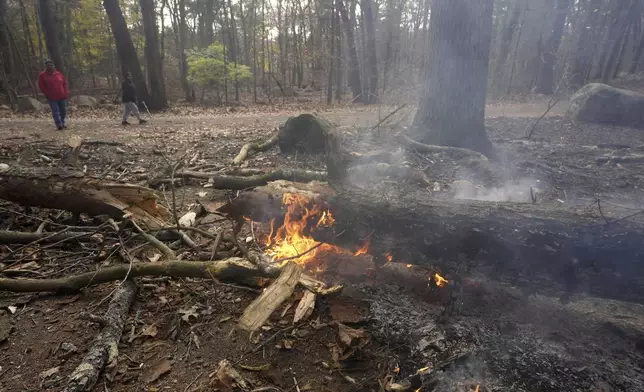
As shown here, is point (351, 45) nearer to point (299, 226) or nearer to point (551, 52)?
point (551, 52)

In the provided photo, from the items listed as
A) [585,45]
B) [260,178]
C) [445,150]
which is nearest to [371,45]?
[445,150]

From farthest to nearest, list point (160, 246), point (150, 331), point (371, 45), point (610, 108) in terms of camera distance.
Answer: point (371, 45), point (610, 108), point (160, 246), point (150, 331)

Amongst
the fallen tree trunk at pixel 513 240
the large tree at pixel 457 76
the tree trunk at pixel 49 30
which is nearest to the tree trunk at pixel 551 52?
the large tree at pixel 457 76

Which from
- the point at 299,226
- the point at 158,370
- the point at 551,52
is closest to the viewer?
the point at 158,370

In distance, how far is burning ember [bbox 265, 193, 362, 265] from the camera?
3.98 metres

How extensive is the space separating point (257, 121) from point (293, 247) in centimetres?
1106

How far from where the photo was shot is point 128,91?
11664 mm

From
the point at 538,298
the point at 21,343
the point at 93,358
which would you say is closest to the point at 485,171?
the point at 538,298

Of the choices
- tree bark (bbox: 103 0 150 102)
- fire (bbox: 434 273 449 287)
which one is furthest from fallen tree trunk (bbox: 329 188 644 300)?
tree bark (bbox: 103 0 150 102)

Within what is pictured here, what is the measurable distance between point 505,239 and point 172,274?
3187mm

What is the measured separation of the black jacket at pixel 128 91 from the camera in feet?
37.8

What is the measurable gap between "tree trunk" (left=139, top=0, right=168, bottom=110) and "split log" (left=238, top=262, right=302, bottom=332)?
51.0 ft

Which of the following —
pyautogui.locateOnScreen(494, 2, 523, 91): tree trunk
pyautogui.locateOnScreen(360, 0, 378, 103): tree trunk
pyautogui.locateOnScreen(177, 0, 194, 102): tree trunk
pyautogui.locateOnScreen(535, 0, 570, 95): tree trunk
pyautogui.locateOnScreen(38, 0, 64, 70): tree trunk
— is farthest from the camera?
pyautogui.locateOnScreen(494, 2, 523, 91): tree trunk

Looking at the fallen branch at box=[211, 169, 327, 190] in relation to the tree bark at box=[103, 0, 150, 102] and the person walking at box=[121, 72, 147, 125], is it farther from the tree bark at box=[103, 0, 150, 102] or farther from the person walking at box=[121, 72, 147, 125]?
the tree bark at box=[103, 0, 150, 102]
